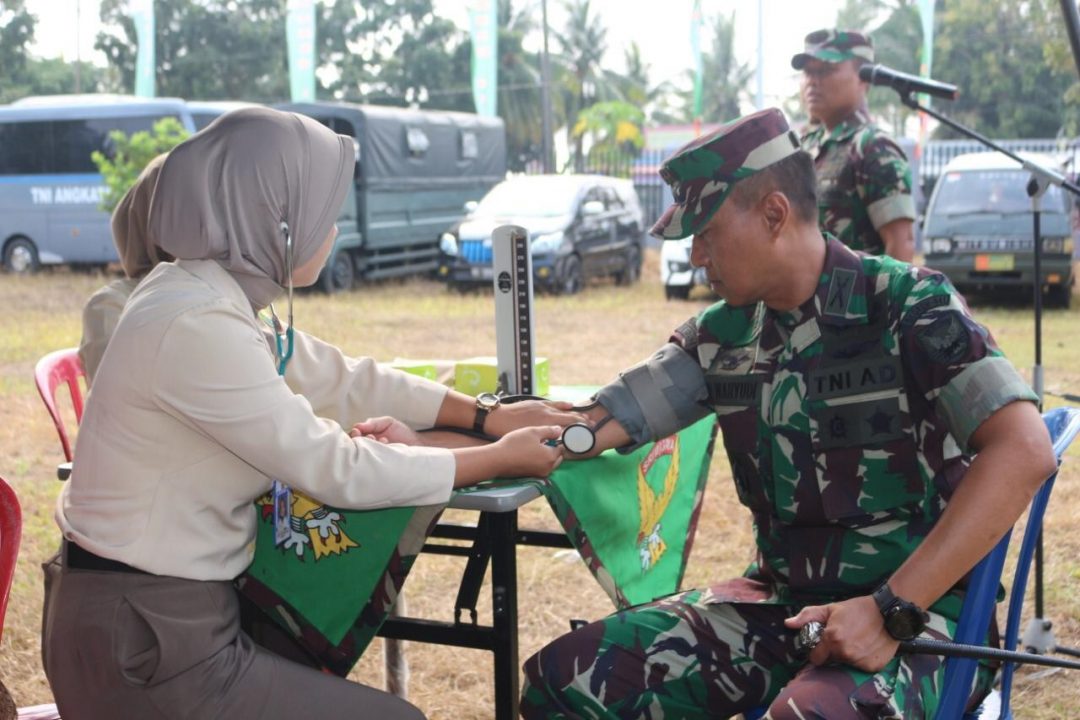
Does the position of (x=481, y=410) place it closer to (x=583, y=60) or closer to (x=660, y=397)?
(x=660, y=397)

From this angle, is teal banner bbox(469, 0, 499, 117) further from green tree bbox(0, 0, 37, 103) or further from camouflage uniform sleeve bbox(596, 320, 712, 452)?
camouflage uniform sleeve bbox(596, 320, 712, 452)

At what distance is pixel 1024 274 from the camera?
1166cm

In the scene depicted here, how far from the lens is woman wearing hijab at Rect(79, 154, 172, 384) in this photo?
2.58 meters

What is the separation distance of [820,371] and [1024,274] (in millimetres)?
10592

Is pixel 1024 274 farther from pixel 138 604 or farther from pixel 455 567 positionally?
pixel 138 604

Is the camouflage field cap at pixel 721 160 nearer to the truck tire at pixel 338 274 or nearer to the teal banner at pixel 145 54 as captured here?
the truck tire at pixel 338 274

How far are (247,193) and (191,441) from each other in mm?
381

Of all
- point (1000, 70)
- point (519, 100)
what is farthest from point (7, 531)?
point (519, 100)

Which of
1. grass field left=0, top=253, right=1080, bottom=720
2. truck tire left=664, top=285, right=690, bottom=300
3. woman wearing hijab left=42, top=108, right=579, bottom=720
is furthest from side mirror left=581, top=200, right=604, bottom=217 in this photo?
woman wearing hijab left=42, top=108, right=579, bottom=720

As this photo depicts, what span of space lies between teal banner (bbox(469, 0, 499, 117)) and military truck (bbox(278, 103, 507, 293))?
4871mm

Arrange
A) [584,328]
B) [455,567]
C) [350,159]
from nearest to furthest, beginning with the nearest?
[350,159], [455,567], [584,328]

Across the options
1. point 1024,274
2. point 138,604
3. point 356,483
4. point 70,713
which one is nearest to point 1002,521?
point 356,483

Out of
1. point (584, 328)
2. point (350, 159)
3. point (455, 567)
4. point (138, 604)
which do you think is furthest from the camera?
point (584, 328)

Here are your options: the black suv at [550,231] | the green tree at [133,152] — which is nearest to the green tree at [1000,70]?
the black suv at [550,231]
